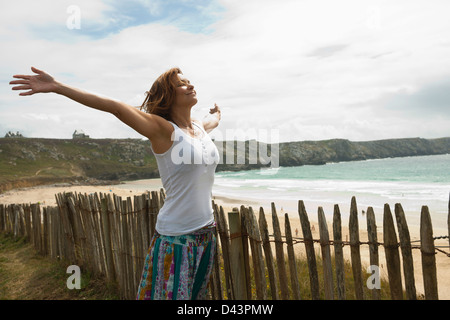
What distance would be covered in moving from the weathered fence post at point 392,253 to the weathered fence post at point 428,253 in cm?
17

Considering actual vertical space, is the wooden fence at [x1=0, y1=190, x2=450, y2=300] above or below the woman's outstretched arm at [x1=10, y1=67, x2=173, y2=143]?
below

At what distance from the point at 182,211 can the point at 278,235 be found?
3.45ft

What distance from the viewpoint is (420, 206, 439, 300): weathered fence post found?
6.75 ft

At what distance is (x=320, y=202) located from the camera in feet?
71.7

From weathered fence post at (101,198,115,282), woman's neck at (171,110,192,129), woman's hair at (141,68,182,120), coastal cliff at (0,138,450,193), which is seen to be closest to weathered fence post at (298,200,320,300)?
woman's neck at (171,110,192,129)

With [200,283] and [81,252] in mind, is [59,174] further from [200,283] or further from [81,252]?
[200,283]

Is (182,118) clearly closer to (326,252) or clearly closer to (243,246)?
(243,246)

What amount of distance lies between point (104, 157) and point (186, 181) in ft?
245

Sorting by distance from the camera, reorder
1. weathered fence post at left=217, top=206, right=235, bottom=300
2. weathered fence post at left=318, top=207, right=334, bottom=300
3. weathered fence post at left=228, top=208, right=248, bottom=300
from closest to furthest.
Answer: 1. weathered fence post at left=318, top=207, right=334, bottom=300
2. weathered fence post at left=228, top=208, right=248, bottom=300
3. weathered fence post at left=217, top=206, right=235, bottom=300

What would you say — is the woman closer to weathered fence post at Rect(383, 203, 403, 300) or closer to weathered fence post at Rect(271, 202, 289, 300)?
weathered fence post at Rect(271, 202, 289, 300)

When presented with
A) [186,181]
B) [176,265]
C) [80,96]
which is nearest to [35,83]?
[80,96]

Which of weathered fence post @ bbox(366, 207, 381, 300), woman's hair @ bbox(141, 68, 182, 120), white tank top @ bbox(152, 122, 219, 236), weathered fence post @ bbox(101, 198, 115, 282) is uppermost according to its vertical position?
woman's hair @ bbox(141, 68, 182, 120)

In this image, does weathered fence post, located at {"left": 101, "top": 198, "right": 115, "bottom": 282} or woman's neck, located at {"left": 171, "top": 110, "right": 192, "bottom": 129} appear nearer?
woman's neck, located at {"left": 171, "top": 110, "right": 192, "bottom": 129}

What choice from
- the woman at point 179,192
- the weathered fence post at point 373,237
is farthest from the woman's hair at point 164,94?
the weathered fence post at point 373,237
